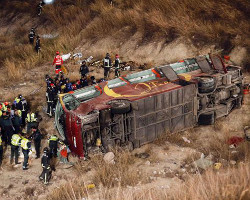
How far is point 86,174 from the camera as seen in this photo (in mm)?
9414

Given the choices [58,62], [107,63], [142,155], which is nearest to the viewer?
[142,155]

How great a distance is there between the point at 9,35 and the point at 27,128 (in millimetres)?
15347

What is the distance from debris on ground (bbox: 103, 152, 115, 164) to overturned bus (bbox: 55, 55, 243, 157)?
292 millimetres

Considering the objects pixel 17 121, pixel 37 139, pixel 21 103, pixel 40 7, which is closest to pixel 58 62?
pixel 21 103

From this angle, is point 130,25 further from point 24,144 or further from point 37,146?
point 24,144

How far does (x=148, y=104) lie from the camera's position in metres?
9.92

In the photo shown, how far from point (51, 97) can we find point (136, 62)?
598cm

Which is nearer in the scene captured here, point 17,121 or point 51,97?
point 17,121

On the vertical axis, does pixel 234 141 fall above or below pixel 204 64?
below

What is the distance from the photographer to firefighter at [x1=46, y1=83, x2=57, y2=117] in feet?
40.8

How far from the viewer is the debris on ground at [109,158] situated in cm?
962

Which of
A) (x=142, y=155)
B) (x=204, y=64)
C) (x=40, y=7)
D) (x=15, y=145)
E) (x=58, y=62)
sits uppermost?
(x=40, y=7)

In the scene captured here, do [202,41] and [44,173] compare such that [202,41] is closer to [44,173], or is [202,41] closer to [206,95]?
[206,95]

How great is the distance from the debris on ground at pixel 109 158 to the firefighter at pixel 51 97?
3931 millimetres
